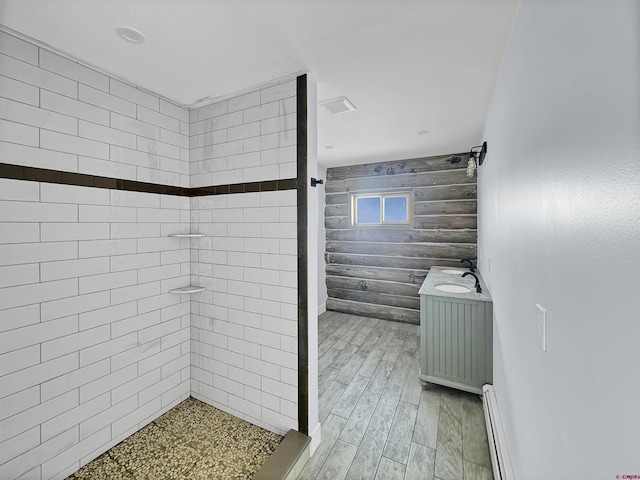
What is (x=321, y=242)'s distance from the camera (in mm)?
4684

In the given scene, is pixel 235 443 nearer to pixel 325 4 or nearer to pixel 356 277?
pixel 325 4

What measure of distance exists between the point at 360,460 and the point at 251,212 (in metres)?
1.81

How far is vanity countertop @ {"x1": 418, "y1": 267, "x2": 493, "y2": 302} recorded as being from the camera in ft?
7.52

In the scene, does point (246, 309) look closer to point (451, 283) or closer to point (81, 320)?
point (81, 320)

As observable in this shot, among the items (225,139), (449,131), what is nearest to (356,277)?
(449,131)

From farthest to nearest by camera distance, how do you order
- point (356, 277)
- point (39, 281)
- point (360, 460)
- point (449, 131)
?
point (356, 277)
point (449, 131)
point (360, 460)
point (39, 281)

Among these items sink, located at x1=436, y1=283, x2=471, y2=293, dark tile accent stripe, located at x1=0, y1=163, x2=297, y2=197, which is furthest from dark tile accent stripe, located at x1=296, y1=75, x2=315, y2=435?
sink, located at x1=436, y1=283, x2=471, y2=293

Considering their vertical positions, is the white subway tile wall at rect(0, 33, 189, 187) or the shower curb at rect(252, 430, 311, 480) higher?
the white subway tile wall at rect(0, 33, 189, 187)

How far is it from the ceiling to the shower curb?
240 centimetres

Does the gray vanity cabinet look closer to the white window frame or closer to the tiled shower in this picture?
the tiled shower

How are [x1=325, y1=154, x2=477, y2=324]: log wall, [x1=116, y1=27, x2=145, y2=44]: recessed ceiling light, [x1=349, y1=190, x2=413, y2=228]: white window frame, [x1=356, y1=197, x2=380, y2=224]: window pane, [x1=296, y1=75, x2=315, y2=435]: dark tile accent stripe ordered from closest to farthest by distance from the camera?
[x1=116, y1=27, x2=145, y2=44]: recessed ceiling light
[x1=296, y1=75, x2=315, y2=435]: dark tile accent stripe
[x1=325, y1=154, x2=477, y2=324]: log wall
[x1=349, y1=190, x2=413, y2=228]: white window frame
[x1=356, y1=197, x2=380, y2=224]: window pane

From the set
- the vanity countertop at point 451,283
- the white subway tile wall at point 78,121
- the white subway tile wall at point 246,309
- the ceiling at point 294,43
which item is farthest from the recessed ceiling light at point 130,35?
the vanity countertop at point 451,283

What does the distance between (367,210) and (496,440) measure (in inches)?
135

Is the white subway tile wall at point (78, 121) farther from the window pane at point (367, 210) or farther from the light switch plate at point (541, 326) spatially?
the window pane at point (367, 210)
